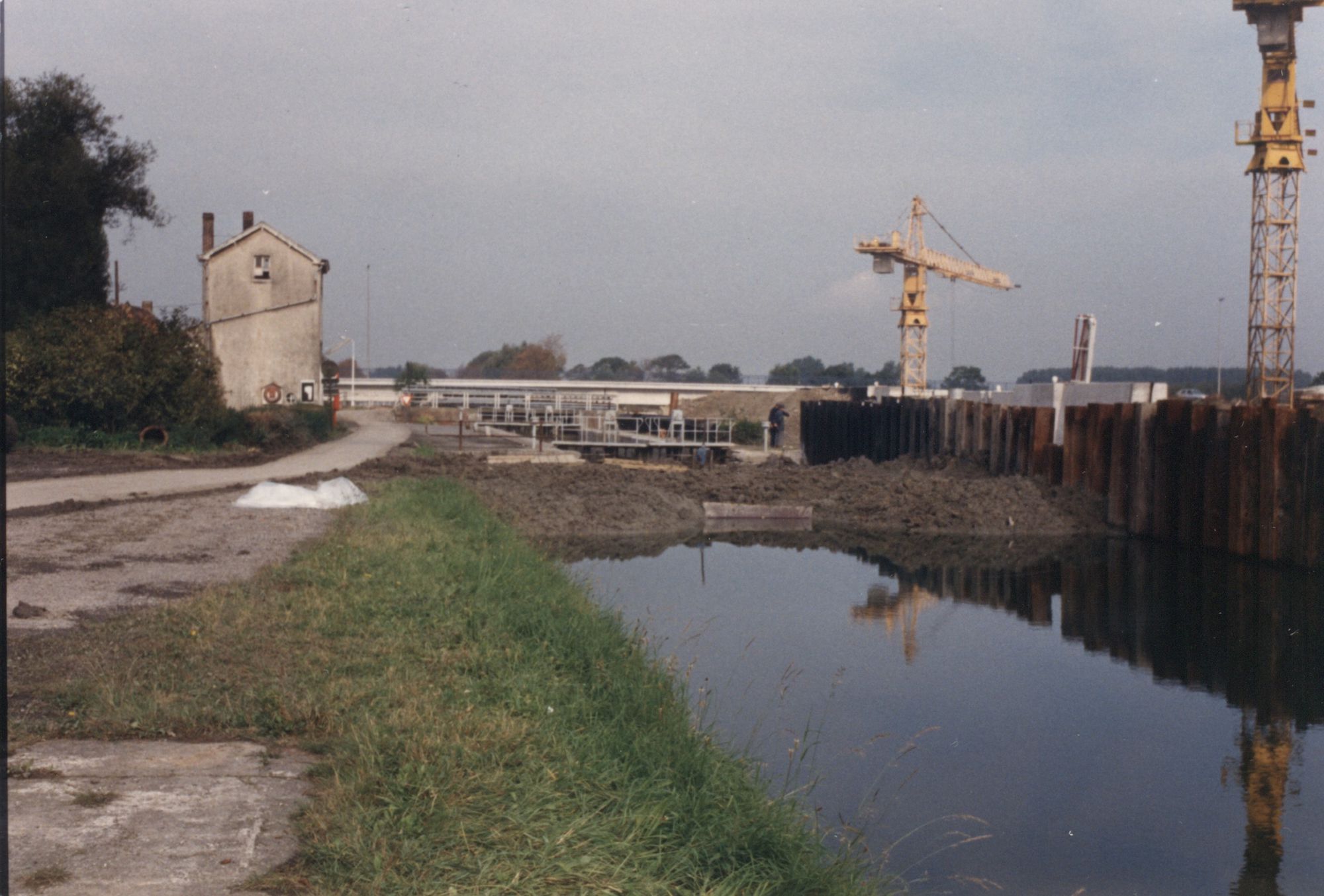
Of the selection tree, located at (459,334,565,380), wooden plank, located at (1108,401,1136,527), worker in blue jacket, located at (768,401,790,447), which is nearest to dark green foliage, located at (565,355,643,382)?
tree, located at (459,334,565,380)

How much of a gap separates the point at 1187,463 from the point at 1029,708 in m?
9.64

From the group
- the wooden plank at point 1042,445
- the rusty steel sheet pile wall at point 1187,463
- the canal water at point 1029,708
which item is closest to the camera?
the canal water at point 1029,708

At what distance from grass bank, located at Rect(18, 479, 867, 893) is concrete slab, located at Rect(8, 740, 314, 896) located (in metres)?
0.14

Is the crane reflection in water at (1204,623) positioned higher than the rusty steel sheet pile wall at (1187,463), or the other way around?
the rusty steel sheet pile wall at (1187,463)

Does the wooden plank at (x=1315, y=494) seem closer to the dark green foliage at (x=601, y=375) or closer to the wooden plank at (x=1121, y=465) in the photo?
the wooden plank at (x=1121, y=465)

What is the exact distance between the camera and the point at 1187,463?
1798 centimetres

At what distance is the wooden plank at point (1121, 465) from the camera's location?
20047 mm

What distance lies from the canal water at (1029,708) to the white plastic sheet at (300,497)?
330cm

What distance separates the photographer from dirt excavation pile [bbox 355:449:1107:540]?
2075 cm

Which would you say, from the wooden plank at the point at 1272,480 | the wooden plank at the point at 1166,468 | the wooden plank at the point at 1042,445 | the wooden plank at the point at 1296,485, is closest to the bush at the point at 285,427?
the wooden plank at the point at 1042,445

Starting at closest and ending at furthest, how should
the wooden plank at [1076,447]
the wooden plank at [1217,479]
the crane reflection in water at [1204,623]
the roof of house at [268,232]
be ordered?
the crane reflection in water at [1204,623] < the wooden plank at [1217,479] < the wooden plank at [1076,447] < the roof of house at [268,232]

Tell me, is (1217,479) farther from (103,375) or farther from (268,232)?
(268,232)

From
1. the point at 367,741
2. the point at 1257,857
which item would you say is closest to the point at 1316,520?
the point at 1257,857

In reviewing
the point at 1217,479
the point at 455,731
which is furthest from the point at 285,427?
the point at 455,731
